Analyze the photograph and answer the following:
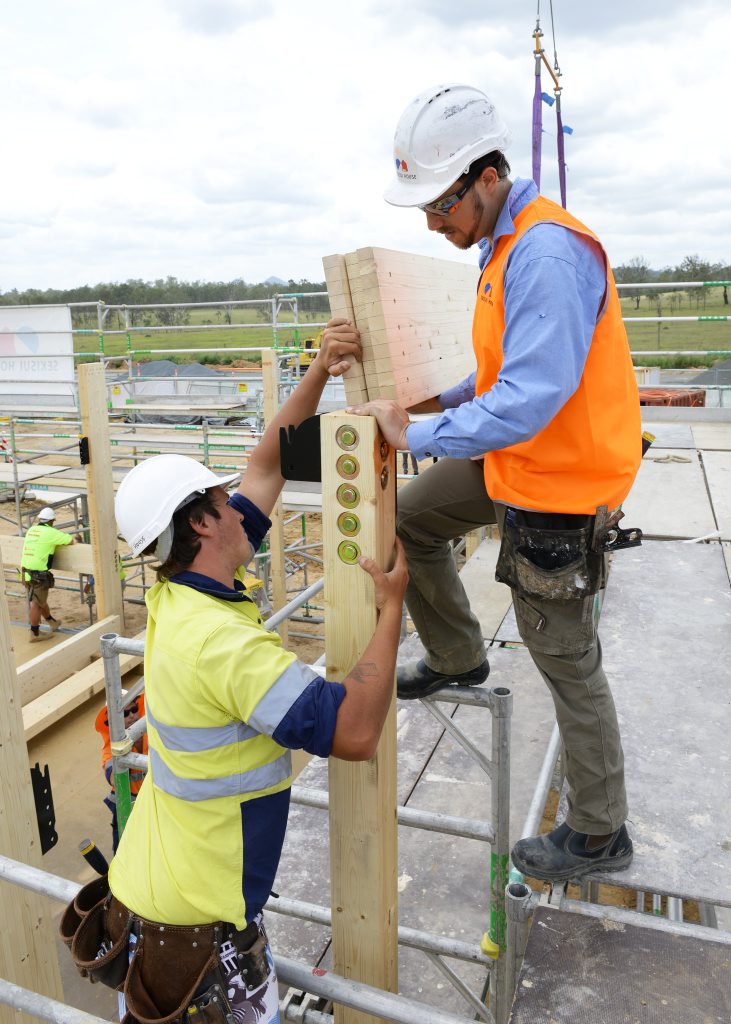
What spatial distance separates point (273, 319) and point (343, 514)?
11.0m

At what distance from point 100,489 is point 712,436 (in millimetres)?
7012

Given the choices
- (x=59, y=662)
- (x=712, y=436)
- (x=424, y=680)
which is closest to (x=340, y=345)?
(x=424, y=680)

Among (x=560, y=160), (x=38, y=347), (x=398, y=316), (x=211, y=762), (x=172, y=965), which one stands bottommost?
(x=172, y=965)

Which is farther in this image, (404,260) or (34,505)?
(34,505)

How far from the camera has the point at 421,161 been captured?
1883 mm

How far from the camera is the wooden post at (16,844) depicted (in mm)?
2613

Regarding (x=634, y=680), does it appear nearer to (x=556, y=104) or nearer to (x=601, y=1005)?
(x=601, y=1005)

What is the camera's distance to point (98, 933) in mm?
2061

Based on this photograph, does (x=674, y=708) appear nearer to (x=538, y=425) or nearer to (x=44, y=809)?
(x=538, y=425)

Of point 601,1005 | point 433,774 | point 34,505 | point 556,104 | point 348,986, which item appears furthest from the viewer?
point 34,505

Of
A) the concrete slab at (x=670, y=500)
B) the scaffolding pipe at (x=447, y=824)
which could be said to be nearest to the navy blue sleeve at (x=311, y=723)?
the scaffolding pipe at (x=447, y=824)

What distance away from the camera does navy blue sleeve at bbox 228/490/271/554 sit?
2385mm

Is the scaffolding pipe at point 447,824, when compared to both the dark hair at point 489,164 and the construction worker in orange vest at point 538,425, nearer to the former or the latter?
the construction worker in orange vest at point 538,425

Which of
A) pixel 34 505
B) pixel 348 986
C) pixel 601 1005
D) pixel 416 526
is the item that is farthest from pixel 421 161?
pixel 34 505
